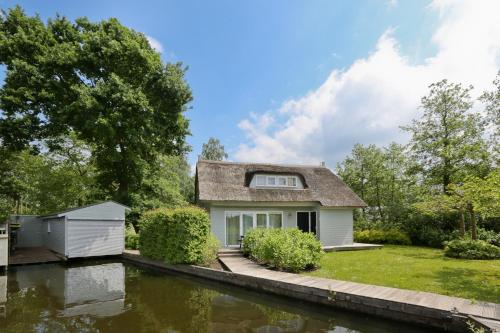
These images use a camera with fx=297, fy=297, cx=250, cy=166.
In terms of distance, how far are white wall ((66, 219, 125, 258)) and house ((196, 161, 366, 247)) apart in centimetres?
519

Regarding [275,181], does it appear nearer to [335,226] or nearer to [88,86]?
[335,226]

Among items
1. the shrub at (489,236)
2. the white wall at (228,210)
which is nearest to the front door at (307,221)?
the white wall at (228,210)

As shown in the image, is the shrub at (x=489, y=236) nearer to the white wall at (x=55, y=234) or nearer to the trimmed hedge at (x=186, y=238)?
the trimmed hedge at (x=186, y=238)

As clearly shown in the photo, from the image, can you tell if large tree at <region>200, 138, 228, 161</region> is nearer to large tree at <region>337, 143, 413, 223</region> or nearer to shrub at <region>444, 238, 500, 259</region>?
large tree at <region>337, 143, 413, 223</region>

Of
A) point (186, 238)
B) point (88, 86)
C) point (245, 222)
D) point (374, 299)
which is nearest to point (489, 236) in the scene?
point (245, 222)

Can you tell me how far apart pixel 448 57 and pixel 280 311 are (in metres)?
10.3

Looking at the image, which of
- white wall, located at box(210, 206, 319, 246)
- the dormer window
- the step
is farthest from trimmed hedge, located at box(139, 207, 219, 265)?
the dormer window

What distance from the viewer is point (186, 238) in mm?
11867

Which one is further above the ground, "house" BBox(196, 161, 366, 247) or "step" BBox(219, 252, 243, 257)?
"house" BBox(196, 161, 366, 247)

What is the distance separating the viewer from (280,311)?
7.43 metres

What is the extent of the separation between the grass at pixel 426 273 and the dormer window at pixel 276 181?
644 cm

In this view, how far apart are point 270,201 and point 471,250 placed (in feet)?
31.0

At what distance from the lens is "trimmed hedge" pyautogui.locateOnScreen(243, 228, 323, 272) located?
10266 millimetres

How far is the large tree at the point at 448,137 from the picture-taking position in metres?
→ 18.1
